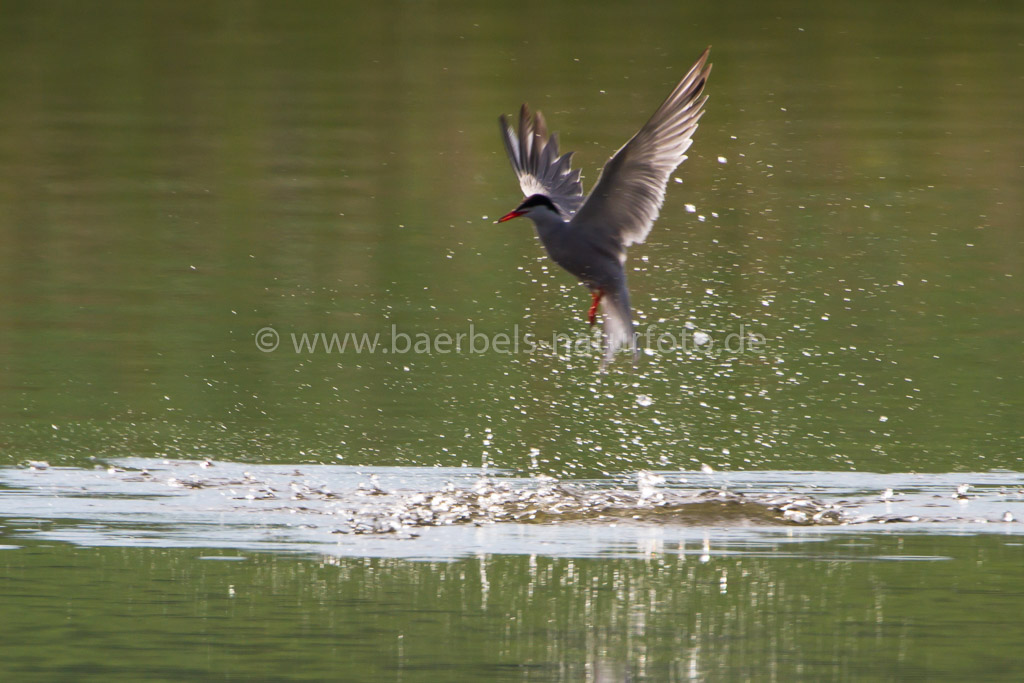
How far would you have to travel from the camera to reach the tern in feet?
26.1

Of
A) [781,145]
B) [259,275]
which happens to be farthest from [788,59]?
[259,275]

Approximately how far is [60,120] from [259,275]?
975cm

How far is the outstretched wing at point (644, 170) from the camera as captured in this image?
7930mm

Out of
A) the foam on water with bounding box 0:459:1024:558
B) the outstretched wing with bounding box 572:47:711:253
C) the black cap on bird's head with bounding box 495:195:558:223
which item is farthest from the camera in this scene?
the black cap on bird's head with bounding box 495:195:558:223

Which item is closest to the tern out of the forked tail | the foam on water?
the forked tail

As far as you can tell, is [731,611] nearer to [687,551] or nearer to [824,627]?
[824,627]

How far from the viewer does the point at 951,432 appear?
933 centimetres

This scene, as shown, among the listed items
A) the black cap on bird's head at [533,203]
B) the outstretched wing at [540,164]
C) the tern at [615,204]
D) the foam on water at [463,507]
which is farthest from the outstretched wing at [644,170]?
the foam on water at [463,507]

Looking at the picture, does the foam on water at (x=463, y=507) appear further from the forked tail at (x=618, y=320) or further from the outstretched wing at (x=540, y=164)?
the outstretched wing at (x=540, y=164)

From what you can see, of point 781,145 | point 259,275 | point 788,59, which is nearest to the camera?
point 259,275

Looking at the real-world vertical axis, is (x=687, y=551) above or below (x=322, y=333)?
below

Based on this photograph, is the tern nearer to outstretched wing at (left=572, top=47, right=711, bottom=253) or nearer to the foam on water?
outstretched wing at (left=572, top=47, right=711, bottom=253)

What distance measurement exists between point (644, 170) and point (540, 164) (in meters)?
1.10

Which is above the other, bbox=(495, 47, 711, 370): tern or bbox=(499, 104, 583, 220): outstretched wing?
bbox=(499, 104, 583, 220): outstretched wing
